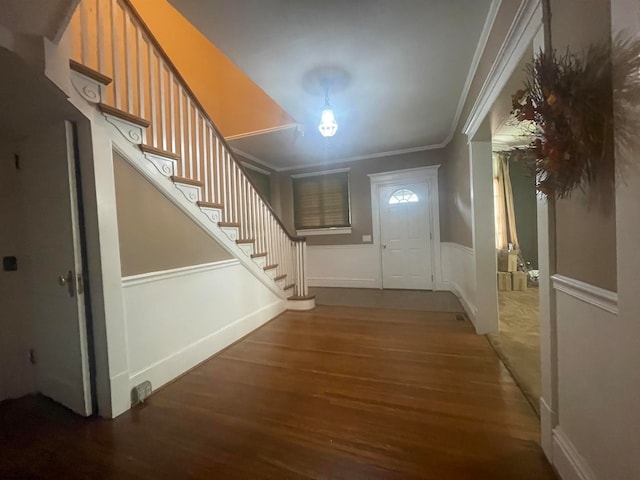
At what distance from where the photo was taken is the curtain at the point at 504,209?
496cm

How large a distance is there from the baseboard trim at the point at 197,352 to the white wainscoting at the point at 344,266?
2.36m

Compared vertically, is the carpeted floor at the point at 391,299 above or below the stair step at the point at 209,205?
below

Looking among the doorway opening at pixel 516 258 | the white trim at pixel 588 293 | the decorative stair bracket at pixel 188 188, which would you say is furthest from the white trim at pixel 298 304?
the white trim at pixel 588 293

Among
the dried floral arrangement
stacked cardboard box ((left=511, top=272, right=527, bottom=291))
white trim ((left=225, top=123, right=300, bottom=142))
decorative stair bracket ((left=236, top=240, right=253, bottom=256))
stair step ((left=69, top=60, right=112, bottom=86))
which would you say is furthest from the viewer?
stacked cardboard box ((left=511, top=272, right=527, bottom=291))

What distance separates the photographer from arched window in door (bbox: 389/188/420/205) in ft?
16.2

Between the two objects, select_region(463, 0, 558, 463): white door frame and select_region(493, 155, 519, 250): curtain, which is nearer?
select_region(463, 0, 558, 463): white door frame

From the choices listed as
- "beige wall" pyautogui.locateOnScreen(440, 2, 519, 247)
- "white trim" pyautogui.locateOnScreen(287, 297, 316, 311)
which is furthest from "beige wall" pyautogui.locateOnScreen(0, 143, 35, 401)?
"beige wall" pyautogui.locateOnScreen(440, 2, 519, 247)

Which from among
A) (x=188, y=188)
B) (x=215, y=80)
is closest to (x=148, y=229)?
(x=188, y=188)

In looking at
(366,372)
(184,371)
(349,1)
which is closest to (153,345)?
(184,371)

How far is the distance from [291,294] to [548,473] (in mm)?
3163

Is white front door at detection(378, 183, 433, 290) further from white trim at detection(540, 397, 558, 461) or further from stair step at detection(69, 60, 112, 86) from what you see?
stair step at detection(69, 60, 112, 86)

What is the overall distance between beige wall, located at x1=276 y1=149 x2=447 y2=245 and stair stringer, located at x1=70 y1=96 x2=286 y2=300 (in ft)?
8.87

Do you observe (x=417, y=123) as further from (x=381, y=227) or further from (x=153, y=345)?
(x=153, y=345)

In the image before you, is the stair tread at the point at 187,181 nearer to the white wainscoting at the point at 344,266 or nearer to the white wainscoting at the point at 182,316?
the white wainscoting at the point at 182,316
